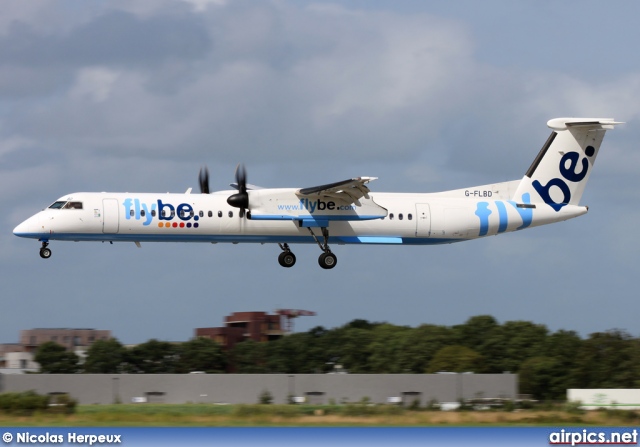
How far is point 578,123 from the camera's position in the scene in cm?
3403

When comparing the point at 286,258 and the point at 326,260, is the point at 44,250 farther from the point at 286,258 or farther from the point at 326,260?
the point at 326,260

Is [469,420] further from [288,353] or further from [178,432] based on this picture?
[288,353]

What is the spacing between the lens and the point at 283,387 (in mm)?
49062

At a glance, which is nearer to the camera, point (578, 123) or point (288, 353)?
point (578, 123)

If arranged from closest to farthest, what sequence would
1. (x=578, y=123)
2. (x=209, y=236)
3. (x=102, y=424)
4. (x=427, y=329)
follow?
(x=102, y=424), (x=209, y=236), (x=578, y=123), (x=427, y=329)

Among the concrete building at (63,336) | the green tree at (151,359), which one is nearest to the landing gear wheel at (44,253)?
the green tree at (151,359)

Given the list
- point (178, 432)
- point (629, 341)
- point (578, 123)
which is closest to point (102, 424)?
point (178, 432)

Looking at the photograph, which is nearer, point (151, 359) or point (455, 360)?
point (455, 360)

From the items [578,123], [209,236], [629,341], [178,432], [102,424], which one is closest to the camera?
[178,432]

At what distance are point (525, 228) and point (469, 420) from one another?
7.08 m

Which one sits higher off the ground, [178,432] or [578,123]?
[578,123]

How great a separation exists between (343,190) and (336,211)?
0.97 m

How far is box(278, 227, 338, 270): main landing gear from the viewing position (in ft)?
107

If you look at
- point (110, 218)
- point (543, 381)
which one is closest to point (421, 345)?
point (543, 381)
